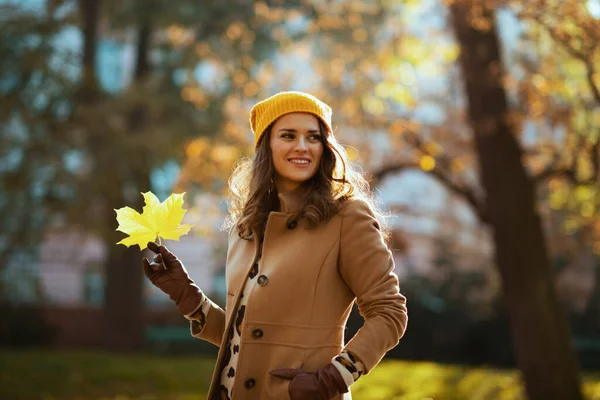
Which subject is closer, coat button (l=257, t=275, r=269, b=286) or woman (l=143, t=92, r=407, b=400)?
woman (l=143, t=92, r=407, b=400)

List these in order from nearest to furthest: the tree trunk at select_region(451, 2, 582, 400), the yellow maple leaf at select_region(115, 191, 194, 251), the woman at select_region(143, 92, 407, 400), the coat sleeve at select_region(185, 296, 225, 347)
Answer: the woman at select_region(143, 92, 407, 400), the yellow maple leaf at select_region(115, 191, 194, 251), the coat sleeve at select_region(185, 296, 225, 347), the tree trunk at select_region(451, 2, 582, 400)

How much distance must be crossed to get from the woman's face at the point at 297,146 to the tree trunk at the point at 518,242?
6.42 m

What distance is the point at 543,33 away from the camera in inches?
287

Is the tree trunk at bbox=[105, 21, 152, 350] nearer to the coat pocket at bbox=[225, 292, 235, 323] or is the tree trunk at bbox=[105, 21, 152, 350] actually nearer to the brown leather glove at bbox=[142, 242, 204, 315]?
the brown leather glove at bbox=[142, 242, 204, 315]

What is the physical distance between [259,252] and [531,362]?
6.99 meters

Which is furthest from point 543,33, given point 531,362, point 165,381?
point 165,381

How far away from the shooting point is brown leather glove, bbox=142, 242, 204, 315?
10.9 ft

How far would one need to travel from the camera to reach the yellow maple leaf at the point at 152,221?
3.31 metres

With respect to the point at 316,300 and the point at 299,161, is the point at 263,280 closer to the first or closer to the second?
the point at 316,300

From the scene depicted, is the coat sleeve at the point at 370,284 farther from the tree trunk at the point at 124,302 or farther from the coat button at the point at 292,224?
the tree trunk at the point at 124,302

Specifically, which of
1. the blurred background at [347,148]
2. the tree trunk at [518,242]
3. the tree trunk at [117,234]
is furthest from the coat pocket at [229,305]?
the tree trunk at [117,234]

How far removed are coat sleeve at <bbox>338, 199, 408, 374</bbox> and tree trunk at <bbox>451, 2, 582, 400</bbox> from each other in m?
6.59

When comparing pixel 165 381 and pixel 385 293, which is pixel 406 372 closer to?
pixel 165 381

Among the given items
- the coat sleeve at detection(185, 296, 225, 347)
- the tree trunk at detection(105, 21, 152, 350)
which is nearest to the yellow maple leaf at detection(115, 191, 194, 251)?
the coat sleeve at detection(185, 296, 225, 347)
